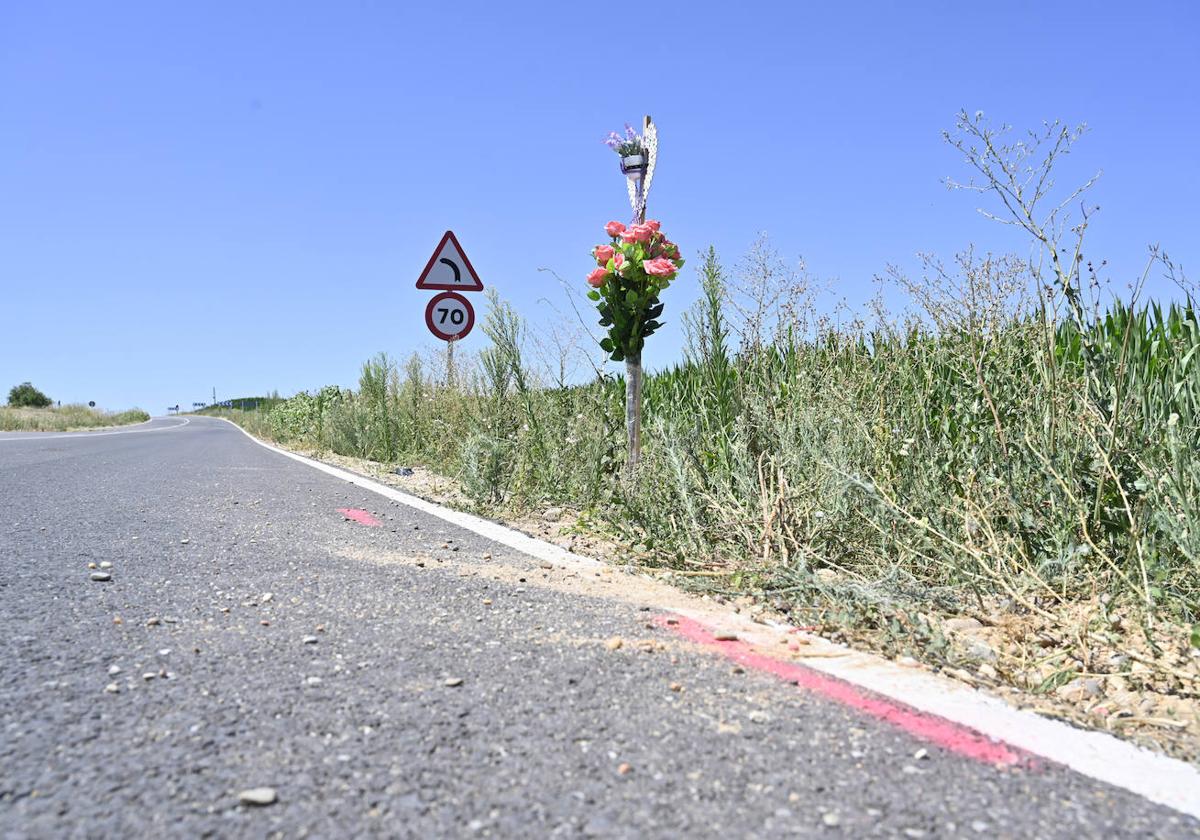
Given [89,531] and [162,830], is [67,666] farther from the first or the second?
[89,531]

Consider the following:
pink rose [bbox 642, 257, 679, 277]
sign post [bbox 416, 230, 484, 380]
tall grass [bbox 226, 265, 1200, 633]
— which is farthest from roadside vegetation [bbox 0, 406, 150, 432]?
tall grass [bbox 226, 265, 1200, 633]

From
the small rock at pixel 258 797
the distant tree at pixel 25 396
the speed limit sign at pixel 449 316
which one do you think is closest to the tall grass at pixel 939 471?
the small rock at pixel 258 797

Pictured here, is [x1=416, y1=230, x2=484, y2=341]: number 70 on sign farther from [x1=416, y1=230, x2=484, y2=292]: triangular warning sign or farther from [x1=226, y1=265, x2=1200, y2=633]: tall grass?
[x1=226, y1=265, x2=1200, y2=633]: tall grass

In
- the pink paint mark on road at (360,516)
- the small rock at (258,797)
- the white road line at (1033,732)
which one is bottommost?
the white road line at (1033,732)

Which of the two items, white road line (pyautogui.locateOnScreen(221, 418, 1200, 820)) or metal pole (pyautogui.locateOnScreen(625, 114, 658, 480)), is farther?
metal pole (pyautogui.locateOnScreen(625, 114, 658, 480))

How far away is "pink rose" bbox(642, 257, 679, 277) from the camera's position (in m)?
5.57

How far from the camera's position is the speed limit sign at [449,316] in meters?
9.20

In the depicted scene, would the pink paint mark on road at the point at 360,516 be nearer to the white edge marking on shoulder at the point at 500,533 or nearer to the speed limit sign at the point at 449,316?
the white edge marking on shoulder at the point at 500,533

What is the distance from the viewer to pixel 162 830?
55.4 inches

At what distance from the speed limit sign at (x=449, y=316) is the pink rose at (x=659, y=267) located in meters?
4.11

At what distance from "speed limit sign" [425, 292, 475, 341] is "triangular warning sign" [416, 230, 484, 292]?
12 cm

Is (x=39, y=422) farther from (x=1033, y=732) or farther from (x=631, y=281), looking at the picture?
(x=1033, y=732)

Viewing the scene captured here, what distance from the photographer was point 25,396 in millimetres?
78188

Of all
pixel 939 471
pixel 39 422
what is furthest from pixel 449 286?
pixel 39 422
